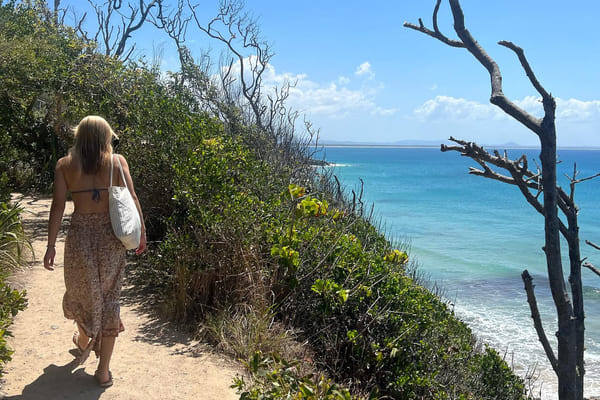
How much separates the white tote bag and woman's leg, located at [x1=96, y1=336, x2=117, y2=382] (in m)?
0.69

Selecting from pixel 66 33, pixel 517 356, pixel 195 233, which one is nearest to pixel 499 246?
pixel 517 356

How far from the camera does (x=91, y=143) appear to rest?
368cm

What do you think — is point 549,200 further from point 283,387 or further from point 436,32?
point 283,387

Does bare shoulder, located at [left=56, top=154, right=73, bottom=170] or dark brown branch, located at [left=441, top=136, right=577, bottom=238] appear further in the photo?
dark brown branch, located at [left=441, top=136, right=577, bottom=238]

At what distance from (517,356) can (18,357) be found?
31.0ft

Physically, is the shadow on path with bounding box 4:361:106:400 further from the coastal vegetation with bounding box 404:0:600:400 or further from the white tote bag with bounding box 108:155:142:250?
the coastal vegetation with bounding box 404:0:600:400

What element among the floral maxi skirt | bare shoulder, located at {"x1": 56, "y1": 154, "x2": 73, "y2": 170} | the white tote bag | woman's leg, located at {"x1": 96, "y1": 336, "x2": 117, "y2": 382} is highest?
bare shoulder, located at {"x1": 56, "y1": 154, "x2": 73, "y2": 170}

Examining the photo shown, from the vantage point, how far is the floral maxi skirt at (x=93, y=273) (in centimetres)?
376

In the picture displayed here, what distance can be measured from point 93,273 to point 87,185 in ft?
1.97

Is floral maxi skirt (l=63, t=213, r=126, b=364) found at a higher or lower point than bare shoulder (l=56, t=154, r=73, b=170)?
lower

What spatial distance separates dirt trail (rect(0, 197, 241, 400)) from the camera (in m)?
3.97

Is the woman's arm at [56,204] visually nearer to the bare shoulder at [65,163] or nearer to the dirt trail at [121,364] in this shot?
the bare shoulder at [65,163]

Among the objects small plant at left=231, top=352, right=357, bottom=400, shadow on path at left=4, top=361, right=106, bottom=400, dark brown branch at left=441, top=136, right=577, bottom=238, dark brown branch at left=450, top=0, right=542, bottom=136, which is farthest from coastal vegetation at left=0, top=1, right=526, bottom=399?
dark brown branch at left=450, top=0, right=542, bottom=136

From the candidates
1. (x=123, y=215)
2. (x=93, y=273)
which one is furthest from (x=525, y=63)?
(x=93, y=273)
